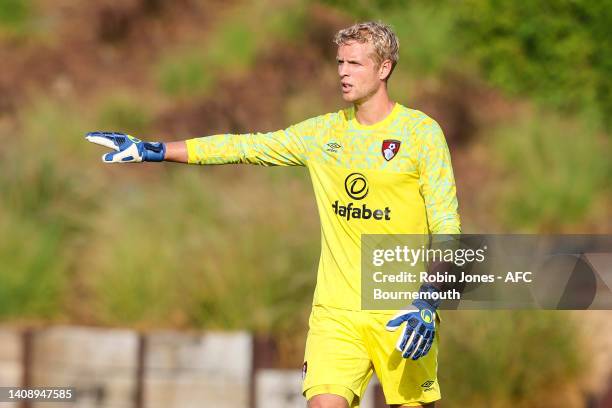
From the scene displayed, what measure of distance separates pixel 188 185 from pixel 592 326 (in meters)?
4.28

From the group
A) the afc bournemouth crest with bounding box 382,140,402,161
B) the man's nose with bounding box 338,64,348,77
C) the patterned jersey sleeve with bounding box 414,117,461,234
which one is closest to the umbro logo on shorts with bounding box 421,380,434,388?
the patterned jersey sleeve with bounding box 414,117,461,234

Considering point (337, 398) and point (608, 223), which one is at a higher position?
point (608, 223)

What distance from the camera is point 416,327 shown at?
625 centimetres

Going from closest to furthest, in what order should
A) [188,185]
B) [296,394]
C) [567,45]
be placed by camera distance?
[296,394]
[188,185]
[567,45]

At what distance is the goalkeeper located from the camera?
672 cm

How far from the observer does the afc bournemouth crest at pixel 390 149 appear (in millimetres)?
6754

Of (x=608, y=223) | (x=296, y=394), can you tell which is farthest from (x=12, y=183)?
(x=608, y=223)

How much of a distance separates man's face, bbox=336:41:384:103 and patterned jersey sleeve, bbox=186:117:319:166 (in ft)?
1.20

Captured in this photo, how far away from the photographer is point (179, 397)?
427 inches

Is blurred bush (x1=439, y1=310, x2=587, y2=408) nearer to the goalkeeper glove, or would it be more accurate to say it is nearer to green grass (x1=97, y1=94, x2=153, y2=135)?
the goalkeeper glove

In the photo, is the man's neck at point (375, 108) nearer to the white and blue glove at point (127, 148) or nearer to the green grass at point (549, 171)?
the white and blue glove at point (127, 148)

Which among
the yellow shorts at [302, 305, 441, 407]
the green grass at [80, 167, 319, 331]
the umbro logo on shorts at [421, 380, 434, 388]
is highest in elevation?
the green grass at [80, 167, 319, 331]

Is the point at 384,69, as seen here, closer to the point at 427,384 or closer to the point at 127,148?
the point at 127,148

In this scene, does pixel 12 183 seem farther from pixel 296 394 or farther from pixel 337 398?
pixel 337 398
